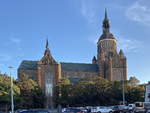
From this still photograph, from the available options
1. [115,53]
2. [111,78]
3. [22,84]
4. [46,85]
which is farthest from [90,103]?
[115,53]

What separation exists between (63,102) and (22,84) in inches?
588

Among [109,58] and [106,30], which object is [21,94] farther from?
[106,30]

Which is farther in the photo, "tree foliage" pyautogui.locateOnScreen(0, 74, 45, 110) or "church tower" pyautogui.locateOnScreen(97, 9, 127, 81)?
"church tower" pyautogui.locateOnScreen(97, 9, 127, 81)

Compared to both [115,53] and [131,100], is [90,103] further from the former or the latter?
[115,53]

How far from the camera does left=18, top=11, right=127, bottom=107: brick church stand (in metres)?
146

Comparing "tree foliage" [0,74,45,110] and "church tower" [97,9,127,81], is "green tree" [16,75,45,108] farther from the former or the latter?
"church tower" [97,9,127,81]

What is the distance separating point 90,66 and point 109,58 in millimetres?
12430

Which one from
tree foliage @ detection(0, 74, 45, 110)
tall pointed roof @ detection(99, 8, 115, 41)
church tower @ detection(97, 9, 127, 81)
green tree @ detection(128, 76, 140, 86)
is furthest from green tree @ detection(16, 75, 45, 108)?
tall pointed roof @ detection(99, 8, 115, 41)

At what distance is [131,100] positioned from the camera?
10131cm

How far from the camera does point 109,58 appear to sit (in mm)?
165625

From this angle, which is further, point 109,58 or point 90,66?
point 90,66

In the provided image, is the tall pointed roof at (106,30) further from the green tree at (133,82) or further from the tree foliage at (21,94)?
the tree foliage at (21,94)

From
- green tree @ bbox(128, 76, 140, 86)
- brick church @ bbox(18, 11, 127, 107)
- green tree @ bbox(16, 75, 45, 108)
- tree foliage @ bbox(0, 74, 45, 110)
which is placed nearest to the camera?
tree foliage @ bbox(0, 74, 45, 110)

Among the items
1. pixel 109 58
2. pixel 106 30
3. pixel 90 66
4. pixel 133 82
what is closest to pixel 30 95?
pixel 133 82
